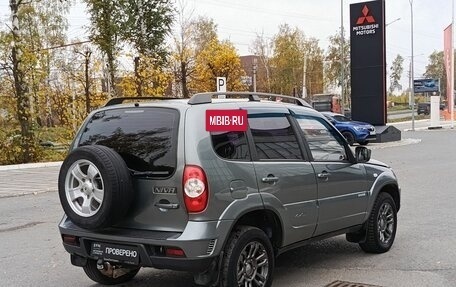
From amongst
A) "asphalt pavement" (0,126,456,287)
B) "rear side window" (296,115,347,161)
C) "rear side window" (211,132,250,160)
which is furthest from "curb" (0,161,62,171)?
"rear side window" (211,132,250,160)

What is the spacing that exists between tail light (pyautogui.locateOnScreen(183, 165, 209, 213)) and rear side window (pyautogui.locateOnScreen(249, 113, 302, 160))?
741mm

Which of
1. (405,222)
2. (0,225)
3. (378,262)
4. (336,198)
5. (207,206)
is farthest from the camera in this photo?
(0,225)

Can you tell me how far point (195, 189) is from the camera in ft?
13.5

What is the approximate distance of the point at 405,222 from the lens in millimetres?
8188

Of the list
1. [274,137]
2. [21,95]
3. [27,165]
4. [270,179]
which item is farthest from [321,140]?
[21,95]

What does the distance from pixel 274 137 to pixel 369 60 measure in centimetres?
2381

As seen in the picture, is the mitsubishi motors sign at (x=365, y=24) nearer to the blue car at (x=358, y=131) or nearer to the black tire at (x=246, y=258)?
the blue car at (x=358, y=131)

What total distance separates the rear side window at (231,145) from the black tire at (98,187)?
2.49 feet

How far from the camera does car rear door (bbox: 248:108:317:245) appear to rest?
4652 millimetres

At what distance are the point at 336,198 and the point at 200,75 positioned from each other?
33.3 meters

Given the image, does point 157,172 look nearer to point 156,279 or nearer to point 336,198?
point 156,279

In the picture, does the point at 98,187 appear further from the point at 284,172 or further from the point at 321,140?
the point at 321,140

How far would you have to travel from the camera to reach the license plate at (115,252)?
4247mm

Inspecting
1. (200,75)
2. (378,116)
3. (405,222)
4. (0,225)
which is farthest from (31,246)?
(200,75)
